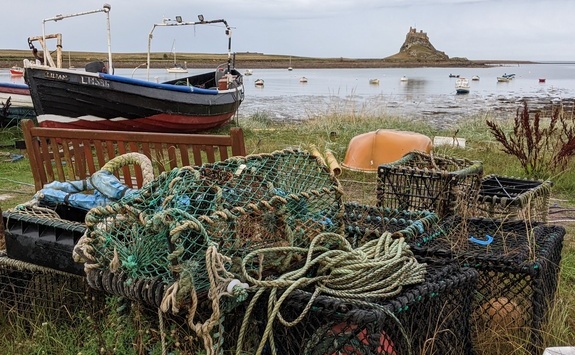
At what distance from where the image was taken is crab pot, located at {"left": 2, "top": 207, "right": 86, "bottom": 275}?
256 centimetres

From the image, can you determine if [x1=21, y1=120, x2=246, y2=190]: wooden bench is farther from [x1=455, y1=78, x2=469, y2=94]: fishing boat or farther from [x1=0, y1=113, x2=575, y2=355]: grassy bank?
[x1=455, y1=78, x2=469, y2=94]: fishing boat

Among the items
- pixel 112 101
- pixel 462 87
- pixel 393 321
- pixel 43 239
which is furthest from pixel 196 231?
pixel 462 87

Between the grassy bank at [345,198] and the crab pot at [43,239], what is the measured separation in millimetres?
293

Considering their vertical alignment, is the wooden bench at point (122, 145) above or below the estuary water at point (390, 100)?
above

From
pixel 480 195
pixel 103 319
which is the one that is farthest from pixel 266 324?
pixel 480 195

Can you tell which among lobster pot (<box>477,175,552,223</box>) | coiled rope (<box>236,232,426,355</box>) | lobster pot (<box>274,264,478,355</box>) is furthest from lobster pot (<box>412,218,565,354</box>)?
lobster pot (<box>477,175,552,223</box>)

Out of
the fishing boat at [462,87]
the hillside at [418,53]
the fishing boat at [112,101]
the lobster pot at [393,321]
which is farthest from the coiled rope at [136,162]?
the hillside at [418,53]

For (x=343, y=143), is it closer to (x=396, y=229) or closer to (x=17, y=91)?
(x=396, y=229)

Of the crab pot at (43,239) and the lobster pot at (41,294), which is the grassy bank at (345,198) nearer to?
the lobster pot at (41,294)

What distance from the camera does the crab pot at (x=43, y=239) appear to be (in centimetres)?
256

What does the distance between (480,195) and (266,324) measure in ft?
7.48

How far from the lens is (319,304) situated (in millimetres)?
1861

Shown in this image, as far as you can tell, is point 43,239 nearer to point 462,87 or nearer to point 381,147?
point 381,147

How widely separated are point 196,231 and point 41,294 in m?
1.43
